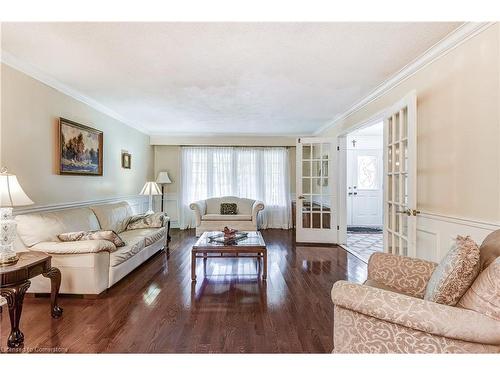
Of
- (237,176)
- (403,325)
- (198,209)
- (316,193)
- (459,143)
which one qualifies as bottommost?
(403,325)

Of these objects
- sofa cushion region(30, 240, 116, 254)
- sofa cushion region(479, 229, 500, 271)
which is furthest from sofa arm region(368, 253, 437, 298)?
sofa cushion region(30, 240, 116, 254)

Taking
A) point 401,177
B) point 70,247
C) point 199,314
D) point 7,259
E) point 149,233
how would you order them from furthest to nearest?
point 149,233 → point 401,177 → point 70,247 → point 199,314 → point 7,259

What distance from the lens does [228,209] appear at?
235 inches

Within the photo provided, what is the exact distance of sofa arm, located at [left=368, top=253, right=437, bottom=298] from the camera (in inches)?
65.2

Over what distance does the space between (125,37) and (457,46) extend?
2741mm

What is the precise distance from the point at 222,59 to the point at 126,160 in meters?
3.39

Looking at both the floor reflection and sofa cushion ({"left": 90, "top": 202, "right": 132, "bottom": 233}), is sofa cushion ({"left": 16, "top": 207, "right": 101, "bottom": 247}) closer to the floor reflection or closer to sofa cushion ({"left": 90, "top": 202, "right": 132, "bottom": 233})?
sofa cushion ({"left": 90, "top": 202, "right": 132, "bottom": 233})

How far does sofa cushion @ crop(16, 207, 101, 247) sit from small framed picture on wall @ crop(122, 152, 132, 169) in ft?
6.03

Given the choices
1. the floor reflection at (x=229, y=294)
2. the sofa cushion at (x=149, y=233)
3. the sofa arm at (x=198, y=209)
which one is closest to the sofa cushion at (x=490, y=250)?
the floor reflection at (x=229, y=294)

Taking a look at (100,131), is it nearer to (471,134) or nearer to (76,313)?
(76,313)

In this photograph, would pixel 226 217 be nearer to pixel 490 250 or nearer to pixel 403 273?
pixel 403 273

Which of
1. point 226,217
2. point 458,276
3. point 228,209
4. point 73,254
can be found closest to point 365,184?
point 228,209

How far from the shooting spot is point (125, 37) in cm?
213

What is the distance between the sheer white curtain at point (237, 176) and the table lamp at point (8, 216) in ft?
14.4
